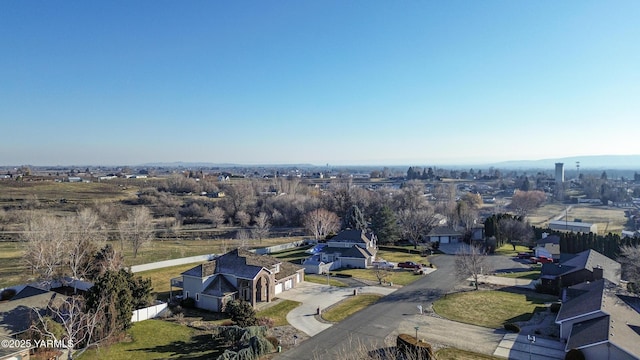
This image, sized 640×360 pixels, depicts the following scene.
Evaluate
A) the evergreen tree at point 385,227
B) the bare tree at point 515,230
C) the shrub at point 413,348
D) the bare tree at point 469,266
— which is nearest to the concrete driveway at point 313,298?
the shrub at point 413,348

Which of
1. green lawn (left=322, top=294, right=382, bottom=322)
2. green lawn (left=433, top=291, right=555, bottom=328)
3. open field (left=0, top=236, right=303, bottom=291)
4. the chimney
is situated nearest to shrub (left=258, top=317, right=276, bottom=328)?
green lawn (left=322, top=294, right=382, bottom=322)

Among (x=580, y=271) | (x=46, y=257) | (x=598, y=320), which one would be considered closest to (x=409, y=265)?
(x=580, y=271)

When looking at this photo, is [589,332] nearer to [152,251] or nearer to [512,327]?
[512,327]

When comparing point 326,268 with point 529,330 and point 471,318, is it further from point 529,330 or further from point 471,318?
point 529,330

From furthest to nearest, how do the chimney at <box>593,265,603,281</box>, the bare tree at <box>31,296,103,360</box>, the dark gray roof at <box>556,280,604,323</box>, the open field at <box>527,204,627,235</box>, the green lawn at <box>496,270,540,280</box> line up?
the open field at <box>527,204,627,235</box>, the green lawn at <box>496,270,540,280</box>, the chimney at <box>593,265,603,281</box>, the dark gray roof at <box>556,280,604,323</box>, the bare tree at <box>31,296,103,360</box>

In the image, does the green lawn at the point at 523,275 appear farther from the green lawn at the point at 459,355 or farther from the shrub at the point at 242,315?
the shrub at the point at 242,315

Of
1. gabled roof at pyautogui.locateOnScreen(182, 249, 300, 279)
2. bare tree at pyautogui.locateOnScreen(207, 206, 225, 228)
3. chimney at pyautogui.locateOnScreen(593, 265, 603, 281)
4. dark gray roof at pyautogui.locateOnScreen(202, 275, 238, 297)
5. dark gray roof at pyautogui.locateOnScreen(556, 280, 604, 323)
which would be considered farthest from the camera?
bare tree at pyautogui.locateOnScreen(207, 206, 225, 228)

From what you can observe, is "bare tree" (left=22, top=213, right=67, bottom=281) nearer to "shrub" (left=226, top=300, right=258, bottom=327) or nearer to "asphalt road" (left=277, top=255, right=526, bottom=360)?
"shrub" (left=226, top=300, right=258, bottom=327)
